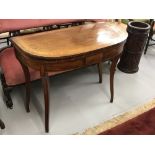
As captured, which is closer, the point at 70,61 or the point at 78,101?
the point at 70,61

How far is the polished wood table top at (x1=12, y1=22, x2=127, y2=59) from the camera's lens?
1485 millimetres

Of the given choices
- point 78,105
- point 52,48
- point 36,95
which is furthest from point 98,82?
point 52,48

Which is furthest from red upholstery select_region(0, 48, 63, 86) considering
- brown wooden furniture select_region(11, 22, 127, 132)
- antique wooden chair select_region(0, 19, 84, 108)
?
brown wooden furniture select_region(11, 22, 127, 132)

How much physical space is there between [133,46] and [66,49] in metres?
1.27

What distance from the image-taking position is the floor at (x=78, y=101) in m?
1.89

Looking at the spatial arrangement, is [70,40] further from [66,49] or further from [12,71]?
[12,71]

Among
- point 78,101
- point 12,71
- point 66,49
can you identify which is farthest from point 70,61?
point 78,101

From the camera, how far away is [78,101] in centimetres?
218

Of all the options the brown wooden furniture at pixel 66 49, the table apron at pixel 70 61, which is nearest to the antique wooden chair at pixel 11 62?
the brown wooden furniture at pixel 66 49

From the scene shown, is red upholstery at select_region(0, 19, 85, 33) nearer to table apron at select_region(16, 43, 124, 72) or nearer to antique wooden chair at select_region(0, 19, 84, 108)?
antique wooden chair at select_region(0, 19, 84, 108)
